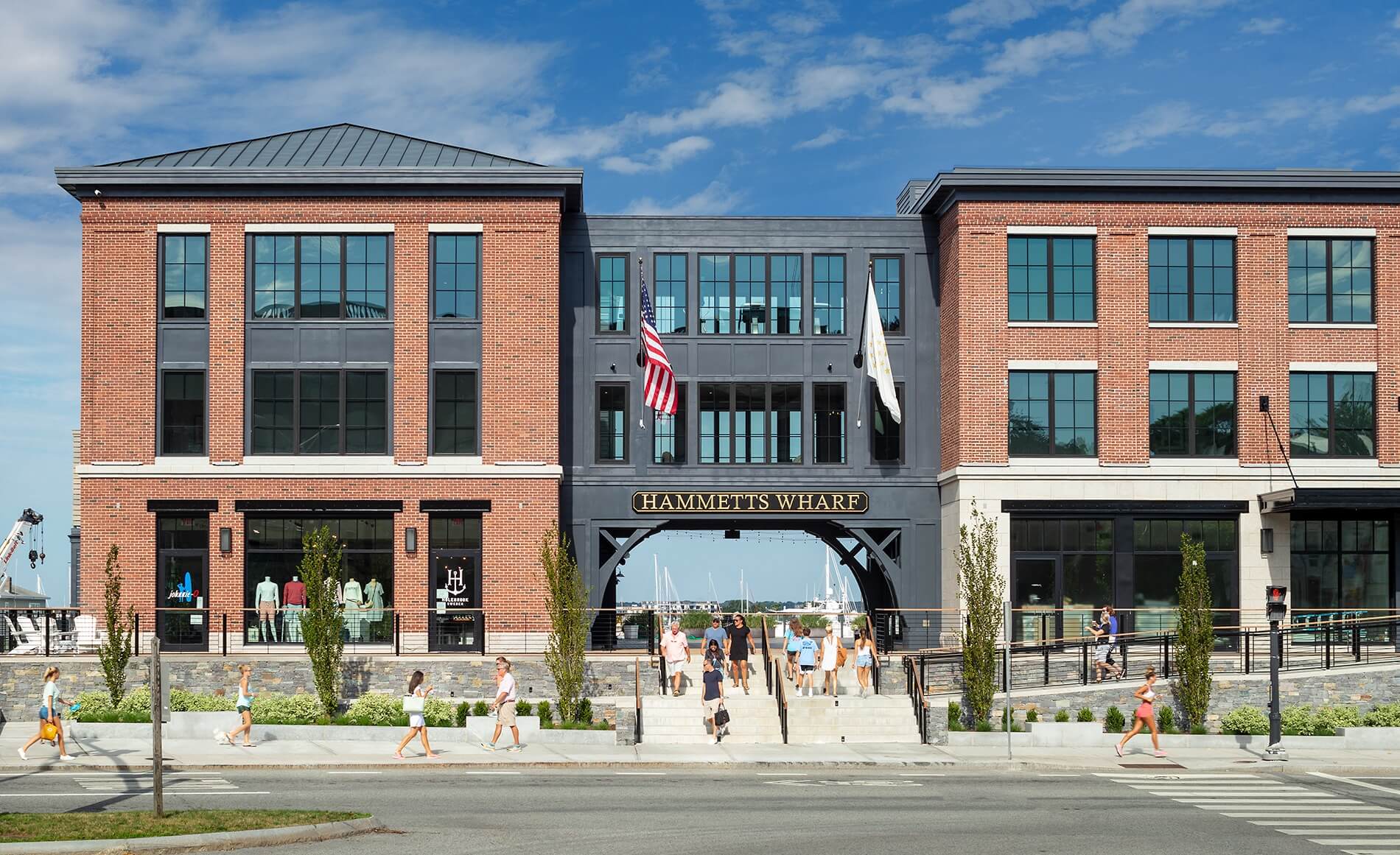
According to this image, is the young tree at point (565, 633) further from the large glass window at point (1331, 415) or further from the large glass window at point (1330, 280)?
the large glass window at point (1330, 280)

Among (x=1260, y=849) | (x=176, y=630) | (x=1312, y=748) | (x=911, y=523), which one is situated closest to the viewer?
(x=1260, y=849)

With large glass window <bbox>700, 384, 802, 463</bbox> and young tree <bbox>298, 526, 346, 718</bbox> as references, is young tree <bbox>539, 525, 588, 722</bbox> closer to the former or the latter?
young tree <bbox>298, 526, 346, 718</bbox>

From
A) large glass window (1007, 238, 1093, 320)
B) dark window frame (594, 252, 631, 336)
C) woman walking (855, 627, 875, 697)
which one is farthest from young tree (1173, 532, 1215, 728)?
dark window frame (594, 252, 631, 336)

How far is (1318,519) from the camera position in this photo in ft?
126

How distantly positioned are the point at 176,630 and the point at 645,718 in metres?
13.0

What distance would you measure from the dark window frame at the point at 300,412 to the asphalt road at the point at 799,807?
13368 millimetres

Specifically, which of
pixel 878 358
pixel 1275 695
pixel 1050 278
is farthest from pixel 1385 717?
pixel 878 358

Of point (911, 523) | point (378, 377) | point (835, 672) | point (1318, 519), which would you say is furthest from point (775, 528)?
point (1318, 519)

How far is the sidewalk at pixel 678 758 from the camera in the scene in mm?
26578

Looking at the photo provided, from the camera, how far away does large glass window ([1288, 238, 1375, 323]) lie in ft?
127

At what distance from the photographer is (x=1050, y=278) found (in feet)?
126

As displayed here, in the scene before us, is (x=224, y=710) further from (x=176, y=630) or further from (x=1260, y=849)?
(x=1260, y=849)

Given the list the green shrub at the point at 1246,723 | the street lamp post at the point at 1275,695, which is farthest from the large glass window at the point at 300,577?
the street lamp post at the point at 1275,695

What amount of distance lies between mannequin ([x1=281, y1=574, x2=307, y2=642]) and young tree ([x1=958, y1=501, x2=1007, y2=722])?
53.0ft
